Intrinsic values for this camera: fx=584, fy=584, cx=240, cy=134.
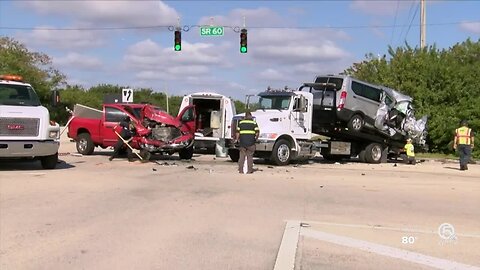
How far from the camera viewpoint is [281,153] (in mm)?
19797

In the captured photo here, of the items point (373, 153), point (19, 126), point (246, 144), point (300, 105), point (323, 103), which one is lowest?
point (373, 153)

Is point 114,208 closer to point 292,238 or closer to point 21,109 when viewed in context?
point 292,238

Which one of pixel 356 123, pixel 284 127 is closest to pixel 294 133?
pixel 284 127

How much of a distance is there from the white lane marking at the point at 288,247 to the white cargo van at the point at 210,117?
14.4 meters

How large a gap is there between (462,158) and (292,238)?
14545 mm

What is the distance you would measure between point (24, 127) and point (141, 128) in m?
4.78

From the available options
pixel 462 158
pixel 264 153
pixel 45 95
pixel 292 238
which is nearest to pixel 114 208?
pixel 292 238

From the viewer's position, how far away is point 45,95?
5466 centimetres

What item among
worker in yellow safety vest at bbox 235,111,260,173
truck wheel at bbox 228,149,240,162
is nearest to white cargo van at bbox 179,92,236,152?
truck wheel at bbox 228,149,240,162

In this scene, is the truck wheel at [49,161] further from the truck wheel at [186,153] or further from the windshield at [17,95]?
the truck wheel at [186,153]

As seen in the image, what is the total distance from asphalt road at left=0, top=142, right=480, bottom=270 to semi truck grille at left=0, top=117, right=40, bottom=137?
42.8 inches

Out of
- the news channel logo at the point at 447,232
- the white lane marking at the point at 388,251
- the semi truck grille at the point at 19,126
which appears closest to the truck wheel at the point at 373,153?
the semi truck grille at the point at 19,126

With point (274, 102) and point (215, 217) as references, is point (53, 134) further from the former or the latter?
point (215, 217)

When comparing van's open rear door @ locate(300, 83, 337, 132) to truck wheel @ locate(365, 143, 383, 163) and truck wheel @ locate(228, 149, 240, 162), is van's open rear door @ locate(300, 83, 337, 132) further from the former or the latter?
truck wheel @ locate(228, 149, 240, 162)
